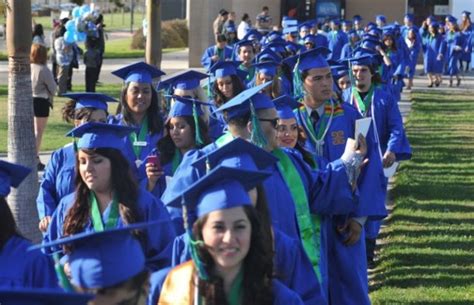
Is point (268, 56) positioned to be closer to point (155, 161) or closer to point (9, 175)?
point (155, 161)

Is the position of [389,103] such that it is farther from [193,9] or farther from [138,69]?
[193,9]

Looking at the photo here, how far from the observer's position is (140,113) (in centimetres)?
913

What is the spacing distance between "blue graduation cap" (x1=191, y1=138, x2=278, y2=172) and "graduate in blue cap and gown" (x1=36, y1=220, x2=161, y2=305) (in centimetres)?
93

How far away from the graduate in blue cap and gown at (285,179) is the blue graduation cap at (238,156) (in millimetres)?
481

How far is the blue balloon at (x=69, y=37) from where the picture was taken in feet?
89.8

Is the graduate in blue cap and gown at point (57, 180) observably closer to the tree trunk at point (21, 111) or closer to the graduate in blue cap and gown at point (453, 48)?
the tree trunk at point (21, 111)

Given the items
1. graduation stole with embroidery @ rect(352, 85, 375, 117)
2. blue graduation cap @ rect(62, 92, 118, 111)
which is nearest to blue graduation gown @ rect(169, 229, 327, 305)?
blue graduation cap @ rect(62, 92, 118, 111)

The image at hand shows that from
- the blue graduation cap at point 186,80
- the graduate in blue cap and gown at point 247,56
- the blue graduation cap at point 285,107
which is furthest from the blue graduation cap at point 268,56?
the blue graduation cap at point 285,107

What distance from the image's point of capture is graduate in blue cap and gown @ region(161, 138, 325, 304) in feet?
17.2

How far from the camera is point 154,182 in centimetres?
792

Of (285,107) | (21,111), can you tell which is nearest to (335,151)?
(285,107)

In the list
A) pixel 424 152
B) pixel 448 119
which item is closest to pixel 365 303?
pixel 424 152

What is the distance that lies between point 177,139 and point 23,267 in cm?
326

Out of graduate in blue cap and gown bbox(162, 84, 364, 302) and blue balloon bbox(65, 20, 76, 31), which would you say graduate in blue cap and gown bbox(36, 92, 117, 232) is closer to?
graduate in blue cap and gown bbox(162, 84, 364, 302)
